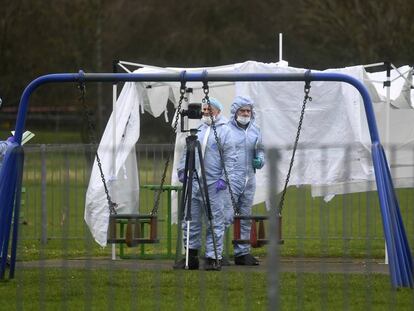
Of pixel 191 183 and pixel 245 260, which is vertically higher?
pixel 191 183

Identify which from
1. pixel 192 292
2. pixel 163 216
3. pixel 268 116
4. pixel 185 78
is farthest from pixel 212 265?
pixel 163 216

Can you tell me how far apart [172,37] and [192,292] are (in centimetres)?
2947

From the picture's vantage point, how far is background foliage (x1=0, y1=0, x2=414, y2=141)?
32219 mm

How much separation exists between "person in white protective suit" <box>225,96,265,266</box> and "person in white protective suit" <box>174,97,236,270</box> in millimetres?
166

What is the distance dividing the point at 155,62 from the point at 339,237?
25775 millimetres

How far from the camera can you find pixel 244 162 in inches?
541

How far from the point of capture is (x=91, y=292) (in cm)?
1064

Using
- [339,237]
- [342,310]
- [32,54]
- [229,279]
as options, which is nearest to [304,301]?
[342,310]

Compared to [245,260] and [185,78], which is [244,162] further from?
[185,78]

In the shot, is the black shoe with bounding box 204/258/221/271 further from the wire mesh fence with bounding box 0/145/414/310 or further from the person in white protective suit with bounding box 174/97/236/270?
the wire mesh fence with bounding box 0/145/414/310

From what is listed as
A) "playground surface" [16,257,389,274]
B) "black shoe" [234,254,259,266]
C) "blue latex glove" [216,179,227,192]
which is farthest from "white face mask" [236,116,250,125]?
"playground surface" [16,257,389,274]

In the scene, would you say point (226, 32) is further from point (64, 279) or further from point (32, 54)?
point (64, 279)

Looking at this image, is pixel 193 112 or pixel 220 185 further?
pixel 220 185

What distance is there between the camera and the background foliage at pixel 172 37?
32.2 m
